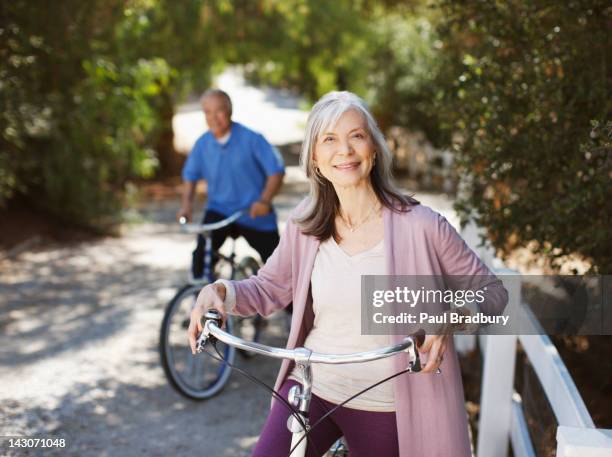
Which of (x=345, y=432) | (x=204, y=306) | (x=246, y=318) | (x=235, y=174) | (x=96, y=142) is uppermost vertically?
(x=96, y=142)

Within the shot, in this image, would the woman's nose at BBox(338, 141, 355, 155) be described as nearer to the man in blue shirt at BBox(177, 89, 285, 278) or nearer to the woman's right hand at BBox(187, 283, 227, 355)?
the woman's right hand at BBox(187, 283, 227, 355)

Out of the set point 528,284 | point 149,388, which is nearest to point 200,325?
point 528,284

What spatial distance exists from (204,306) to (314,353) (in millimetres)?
505

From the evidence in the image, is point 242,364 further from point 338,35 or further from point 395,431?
point 338,35

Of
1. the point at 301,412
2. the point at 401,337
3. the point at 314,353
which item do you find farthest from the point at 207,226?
the point at 314,353

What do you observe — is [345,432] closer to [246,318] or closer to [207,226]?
[207,226]

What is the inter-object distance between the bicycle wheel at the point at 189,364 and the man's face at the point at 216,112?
118cm

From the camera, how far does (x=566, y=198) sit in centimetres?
446

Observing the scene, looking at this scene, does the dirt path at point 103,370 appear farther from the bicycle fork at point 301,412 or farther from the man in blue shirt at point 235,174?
the bicycle fork at point 301,412

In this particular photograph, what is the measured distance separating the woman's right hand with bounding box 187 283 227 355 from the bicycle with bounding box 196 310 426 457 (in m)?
0.05

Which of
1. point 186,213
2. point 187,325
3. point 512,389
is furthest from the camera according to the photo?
point 186,213

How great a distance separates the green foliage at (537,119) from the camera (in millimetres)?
4543

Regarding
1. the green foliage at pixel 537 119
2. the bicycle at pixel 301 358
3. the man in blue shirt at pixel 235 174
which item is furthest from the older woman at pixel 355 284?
the man in blue shirt at pixel 235 174

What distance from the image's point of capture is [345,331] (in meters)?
2.83
